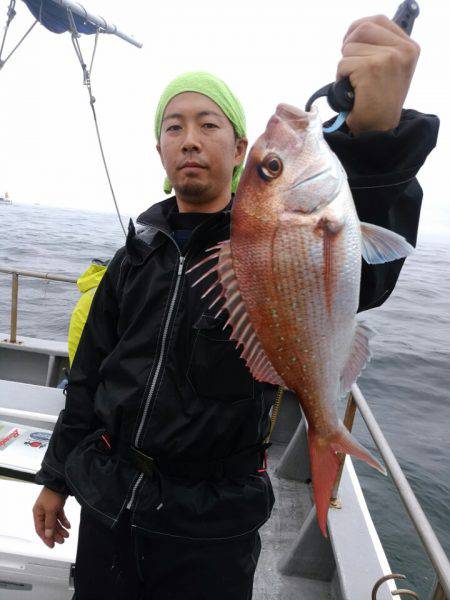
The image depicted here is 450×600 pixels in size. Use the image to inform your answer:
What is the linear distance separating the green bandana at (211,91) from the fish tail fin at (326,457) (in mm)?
1201

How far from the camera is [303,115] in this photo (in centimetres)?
113

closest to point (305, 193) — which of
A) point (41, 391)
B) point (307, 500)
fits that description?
point (307, 500)

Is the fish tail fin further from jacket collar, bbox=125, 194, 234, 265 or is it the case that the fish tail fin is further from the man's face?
the man's face

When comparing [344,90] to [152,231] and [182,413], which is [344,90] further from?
[182,413]

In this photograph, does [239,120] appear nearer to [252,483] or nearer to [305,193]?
[305,193]

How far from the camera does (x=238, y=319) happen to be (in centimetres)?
117

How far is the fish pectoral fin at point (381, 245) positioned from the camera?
1085 millimetres

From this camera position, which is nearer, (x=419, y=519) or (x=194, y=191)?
(x=419, y=519)

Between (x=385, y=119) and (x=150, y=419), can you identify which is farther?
(x=150, y=419)

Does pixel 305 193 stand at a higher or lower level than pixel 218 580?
higher

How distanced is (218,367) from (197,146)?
2.56ft

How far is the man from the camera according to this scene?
146 cm

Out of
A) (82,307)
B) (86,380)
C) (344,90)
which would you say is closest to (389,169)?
(344,90)

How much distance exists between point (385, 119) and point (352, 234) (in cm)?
36
